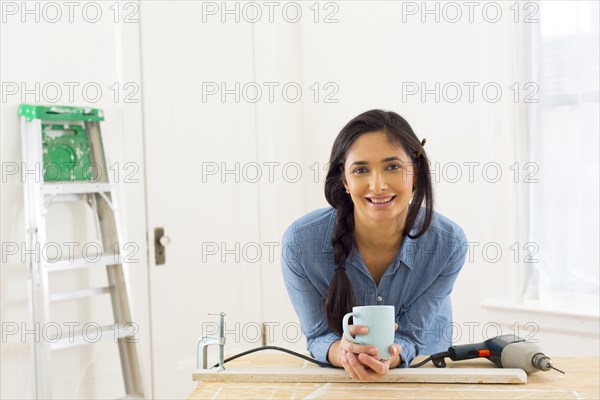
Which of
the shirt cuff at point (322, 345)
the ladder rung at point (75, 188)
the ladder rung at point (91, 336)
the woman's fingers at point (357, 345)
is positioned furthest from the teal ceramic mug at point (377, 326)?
the ladder rung at point (75, 188)

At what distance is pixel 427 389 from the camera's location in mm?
1706

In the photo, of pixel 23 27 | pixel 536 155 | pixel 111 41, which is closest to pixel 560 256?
pixel 536 155

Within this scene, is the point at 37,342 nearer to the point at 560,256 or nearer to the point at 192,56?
the point at 192,56

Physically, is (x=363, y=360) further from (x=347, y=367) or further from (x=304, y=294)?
(x=304, y=294)

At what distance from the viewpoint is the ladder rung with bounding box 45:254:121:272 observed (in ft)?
9.09

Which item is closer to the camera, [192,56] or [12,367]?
[12,367]

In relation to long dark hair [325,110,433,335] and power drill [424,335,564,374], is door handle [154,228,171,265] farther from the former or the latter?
power drill [424,335,564,374]

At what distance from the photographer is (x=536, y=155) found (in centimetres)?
332

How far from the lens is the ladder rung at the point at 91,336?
277 centimetres

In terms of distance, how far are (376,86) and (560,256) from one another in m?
1.17

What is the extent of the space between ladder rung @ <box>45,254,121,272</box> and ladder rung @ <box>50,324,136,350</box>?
238 mm

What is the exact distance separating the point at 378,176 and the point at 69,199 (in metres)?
1.42

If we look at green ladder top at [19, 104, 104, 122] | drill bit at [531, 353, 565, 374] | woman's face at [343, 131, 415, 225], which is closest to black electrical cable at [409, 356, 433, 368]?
drill bit at [531, 353, 565, 374]

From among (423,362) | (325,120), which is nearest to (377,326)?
(423,362)
